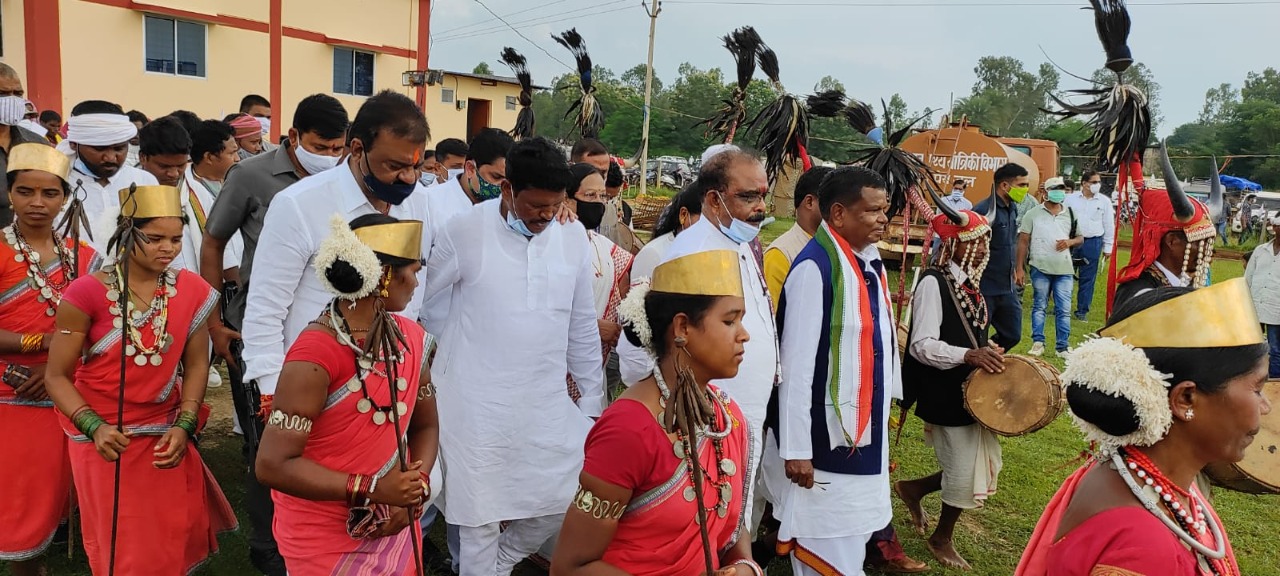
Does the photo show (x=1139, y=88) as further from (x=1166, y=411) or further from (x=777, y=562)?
(x=1166, y=411)

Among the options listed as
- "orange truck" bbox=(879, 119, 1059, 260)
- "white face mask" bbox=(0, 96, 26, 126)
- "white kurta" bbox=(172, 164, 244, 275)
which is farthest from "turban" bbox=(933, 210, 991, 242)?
"orange truck" bbox=(879, 119, 1059, 260)

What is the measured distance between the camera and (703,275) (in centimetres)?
246

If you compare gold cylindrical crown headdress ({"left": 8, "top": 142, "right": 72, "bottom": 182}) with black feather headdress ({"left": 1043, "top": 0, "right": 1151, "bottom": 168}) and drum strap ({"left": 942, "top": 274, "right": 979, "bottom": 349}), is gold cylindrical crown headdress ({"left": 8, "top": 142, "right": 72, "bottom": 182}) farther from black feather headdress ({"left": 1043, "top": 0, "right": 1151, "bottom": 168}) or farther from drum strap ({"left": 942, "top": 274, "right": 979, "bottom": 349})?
black feather headdress ({"left": 1043, "top": 0, "right": 1151, "bottom": 168})

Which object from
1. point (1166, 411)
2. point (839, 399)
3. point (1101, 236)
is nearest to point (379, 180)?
point (839, 399)

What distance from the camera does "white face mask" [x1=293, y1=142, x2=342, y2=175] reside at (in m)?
4.29

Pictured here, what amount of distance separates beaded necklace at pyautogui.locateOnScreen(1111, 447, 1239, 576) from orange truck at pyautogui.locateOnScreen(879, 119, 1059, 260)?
1568 cm

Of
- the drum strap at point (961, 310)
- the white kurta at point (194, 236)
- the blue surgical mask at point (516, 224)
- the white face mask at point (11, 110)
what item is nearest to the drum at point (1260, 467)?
the drum strap at point (961, 310)

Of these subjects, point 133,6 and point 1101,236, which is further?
point 133,6

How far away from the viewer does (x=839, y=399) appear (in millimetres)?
3750

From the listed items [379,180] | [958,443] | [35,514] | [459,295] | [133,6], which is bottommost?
[35,514]

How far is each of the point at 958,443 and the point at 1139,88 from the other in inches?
101

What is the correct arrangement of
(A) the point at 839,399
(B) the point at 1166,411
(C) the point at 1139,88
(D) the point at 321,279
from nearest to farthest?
(B) the point at 1166,411
(D) the point at 321,279
(A) the point at 839,399
(C) the point at 1139,88

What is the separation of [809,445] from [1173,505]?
6.05ft

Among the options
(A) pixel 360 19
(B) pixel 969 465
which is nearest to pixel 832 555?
(B) pixel 969 465
